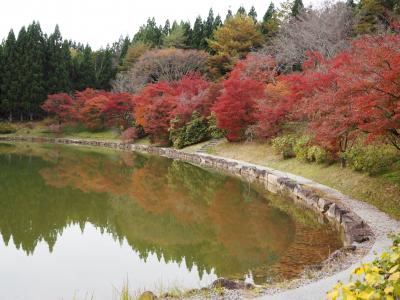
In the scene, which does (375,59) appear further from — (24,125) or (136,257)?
(24,125)

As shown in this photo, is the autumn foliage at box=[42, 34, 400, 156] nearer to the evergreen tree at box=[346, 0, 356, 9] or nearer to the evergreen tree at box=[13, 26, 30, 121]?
the evergreen tree at box=[13, 26, 30, 121]

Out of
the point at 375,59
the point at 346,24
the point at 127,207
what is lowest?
the point at 127,207

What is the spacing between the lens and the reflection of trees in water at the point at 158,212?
32.4 feet

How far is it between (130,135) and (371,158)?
92.4ft

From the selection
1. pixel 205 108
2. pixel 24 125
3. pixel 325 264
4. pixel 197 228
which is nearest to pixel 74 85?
pixel 24 125

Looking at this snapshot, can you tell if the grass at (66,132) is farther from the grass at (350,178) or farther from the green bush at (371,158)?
the green bush at (371,158)

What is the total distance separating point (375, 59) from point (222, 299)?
797cm

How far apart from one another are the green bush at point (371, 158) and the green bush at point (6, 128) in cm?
4152

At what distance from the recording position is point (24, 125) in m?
49.1

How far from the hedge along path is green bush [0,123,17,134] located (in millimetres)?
31340

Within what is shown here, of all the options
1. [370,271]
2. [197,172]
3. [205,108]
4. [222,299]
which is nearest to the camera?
[370,271]

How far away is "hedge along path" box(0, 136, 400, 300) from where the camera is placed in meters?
6.35

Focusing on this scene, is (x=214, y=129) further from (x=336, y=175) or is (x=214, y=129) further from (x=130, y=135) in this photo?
(x=336, y=175)

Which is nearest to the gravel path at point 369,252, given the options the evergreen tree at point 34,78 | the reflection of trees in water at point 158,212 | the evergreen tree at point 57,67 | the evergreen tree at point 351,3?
the reflection of trees in water at point 158,212
